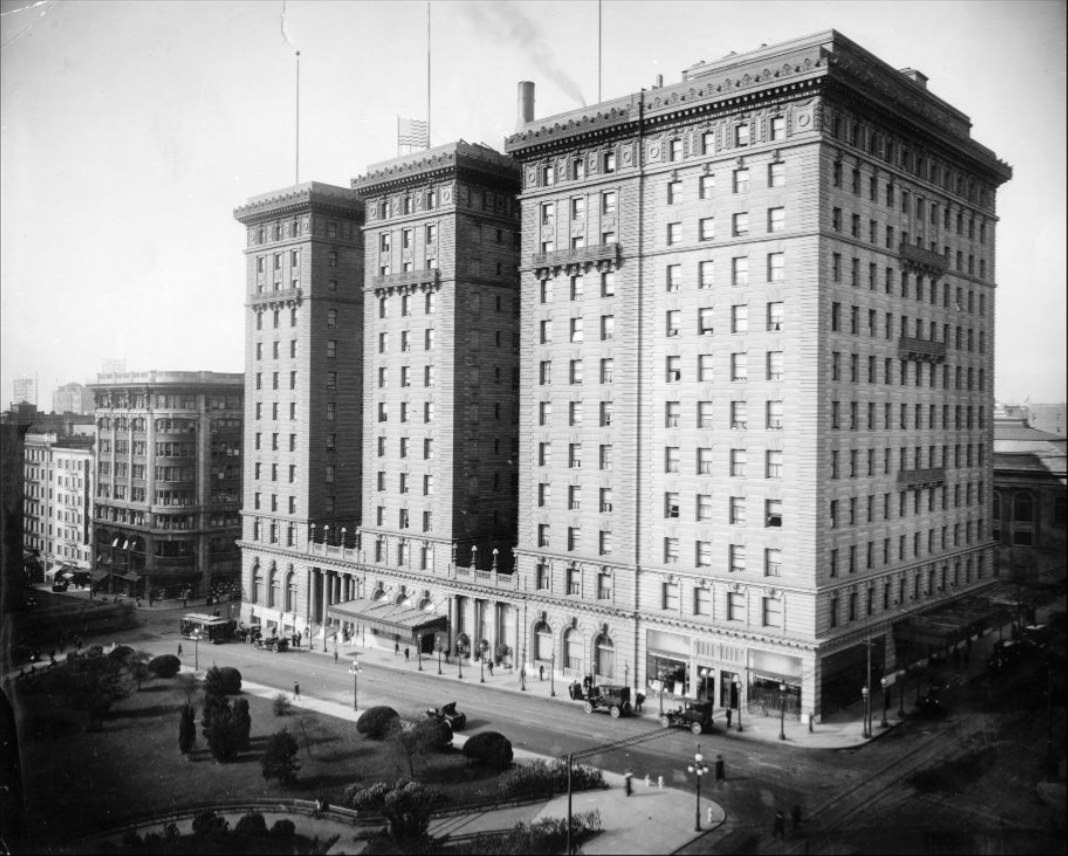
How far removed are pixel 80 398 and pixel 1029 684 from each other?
156 metres

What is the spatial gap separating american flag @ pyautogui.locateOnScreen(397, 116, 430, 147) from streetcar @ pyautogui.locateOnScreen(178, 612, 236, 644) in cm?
4479

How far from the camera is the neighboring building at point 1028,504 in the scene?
255 feet

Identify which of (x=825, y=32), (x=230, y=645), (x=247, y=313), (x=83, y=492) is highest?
(x=825, y=32)

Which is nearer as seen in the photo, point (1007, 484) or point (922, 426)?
point (922, 426)

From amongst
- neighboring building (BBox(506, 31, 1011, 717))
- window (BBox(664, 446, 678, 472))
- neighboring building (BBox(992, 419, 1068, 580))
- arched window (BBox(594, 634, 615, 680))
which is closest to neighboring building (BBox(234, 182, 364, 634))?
neighboring building (BBox(506, 31, 1011, 717))

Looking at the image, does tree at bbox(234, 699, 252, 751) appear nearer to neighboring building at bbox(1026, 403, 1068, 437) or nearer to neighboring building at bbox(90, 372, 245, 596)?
neighboring building at bbox(90, 372, 245, 596)

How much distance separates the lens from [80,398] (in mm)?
166000

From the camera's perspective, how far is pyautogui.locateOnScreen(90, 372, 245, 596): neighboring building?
104 m

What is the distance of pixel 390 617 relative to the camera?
72.8 meters

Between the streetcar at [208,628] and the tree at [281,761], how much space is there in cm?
3689

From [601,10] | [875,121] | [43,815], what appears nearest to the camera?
[43,815]

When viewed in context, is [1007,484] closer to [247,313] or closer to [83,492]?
[247,313]

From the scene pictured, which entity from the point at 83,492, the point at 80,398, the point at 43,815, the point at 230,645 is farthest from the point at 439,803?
the point at 80,398

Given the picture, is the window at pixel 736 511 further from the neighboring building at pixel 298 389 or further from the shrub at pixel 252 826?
the neighboring building at pixel 298 389
